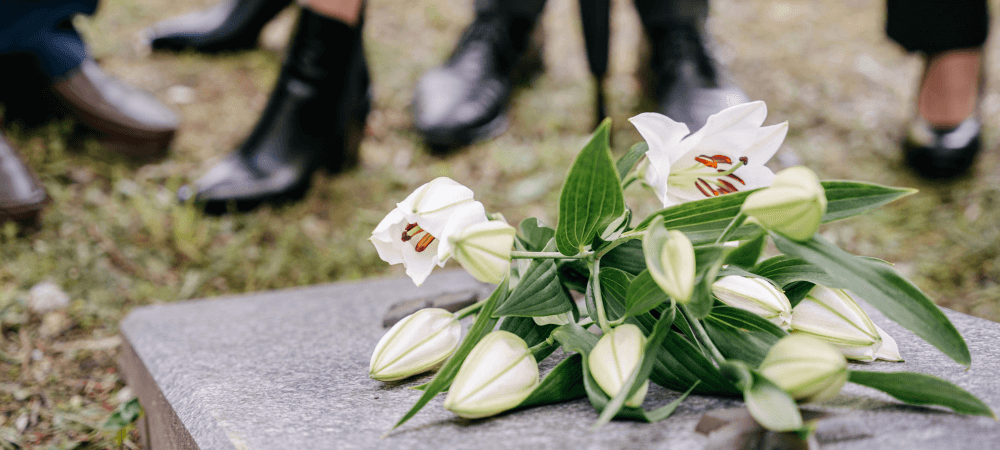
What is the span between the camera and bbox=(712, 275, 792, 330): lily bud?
442 mm

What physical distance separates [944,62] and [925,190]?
1.09 feet

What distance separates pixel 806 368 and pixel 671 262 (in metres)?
0.09

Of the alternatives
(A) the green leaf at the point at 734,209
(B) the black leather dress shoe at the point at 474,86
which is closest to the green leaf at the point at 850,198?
(A) the green leaf at the point at 734,209

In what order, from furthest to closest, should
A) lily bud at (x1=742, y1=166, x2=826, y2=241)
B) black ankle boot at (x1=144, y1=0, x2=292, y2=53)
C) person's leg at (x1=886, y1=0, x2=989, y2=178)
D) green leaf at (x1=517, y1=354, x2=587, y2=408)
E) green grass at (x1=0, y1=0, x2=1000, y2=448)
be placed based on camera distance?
black ankle boot at (x1=144, y1=0, x2=292, y2=53) → person's leg at (x1=886, y1=0, x2=989, y2=178) → green grass at (x1=0, y1=0, x2=1000, y2=448) → green leaf at (x1=517, y1=354, x2=587, y2=408) → lily bud at (x1=742, y1=166, x2=826, y2=241)

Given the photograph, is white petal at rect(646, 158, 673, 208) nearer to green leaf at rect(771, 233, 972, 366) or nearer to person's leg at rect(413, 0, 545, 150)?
green leaf at rect(771, 233, 972, 366)

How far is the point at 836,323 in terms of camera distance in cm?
48

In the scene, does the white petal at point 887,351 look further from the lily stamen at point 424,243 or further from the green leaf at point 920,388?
the lily stamen at point 424,243

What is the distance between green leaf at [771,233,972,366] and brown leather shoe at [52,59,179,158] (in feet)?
4.79

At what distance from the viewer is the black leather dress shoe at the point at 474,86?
5.40 ft

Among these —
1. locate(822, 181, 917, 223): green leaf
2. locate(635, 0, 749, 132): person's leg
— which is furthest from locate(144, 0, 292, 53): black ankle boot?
locate(822, 181, 917, 223): green leaf

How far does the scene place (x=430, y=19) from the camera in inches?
94.2

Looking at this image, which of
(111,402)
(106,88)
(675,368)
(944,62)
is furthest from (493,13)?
(675,368)

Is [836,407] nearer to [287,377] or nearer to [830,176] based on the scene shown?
[287,377]

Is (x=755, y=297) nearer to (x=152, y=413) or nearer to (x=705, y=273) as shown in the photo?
(x=705, y=273)
